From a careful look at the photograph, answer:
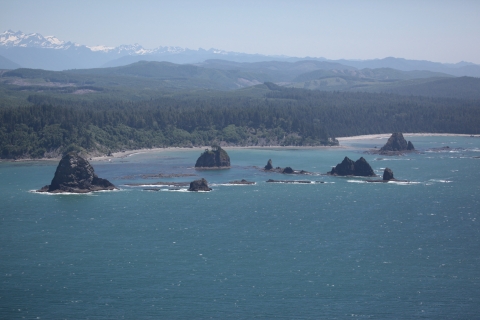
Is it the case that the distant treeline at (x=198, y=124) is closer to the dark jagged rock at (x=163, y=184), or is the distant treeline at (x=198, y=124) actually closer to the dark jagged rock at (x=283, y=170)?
the dark jagged rock at (x=163, y=184)

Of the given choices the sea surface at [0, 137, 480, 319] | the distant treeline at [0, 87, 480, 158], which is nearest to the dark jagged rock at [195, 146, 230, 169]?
the sea surface at [0, 137, 480, 319]

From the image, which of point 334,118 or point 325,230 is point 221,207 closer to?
point 325,230

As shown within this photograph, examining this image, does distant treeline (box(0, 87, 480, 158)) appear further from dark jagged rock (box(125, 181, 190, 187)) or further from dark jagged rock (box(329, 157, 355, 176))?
dark jagged rock (box(329, 157, 355, 176))

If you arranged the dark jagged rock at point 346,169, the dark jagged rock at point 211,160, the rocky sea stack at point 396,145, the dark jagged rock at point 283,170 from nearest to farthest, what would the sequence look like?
1. the dark jagged rock at point 346,169
2. the dark jagged rock at point 283,170
3. the dark jagged rock at point 211,160
4. the rocky sea stack at point 396,145

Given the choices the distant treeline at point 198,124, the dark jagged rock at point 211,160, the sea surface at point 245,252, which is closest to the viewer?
the sea surface at point 245,252

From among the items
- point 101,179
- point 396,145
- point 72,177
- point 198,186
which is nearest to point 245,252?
point 198,186

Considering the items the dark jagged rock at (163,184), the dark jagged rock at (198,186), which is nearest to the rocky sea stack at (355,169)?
the dark jagged rock at (163,184)
